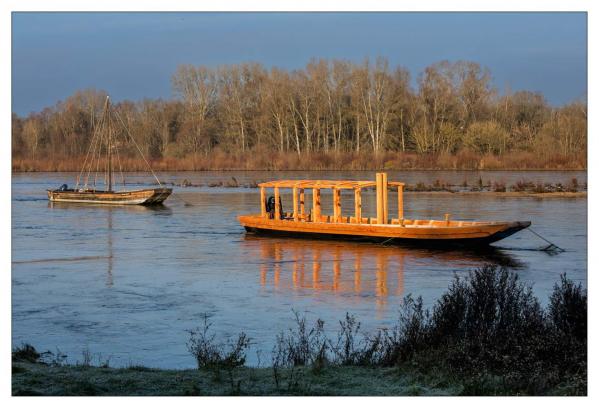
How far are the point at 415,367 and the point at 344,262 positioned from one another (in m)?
11.3

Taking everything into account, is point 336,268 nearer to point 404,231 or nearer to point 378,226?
point 404,231

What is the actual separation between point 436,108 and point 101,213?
124ft

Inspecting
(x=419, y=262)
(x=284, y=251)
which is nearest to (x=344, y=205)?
(x=284, y=251)

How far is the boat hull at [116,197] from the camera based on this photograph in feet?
134

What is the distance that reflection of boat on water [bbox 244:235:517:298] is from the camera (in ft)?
56.3

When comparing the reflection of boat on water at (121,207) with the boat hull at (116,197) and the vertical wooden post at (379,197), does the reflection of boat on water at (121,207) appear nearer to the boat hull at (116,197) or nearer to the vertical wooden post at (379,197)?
the boat hull at (116,197)

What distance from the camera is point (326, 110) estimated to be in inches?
2968

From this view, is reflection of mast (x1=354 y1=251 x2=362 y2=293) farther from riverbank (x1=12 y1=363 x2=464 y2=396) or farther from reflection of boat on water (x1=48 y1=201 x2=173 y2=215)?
reflection of boat on water (x1=48 y1=201 x2=173 y2=215)

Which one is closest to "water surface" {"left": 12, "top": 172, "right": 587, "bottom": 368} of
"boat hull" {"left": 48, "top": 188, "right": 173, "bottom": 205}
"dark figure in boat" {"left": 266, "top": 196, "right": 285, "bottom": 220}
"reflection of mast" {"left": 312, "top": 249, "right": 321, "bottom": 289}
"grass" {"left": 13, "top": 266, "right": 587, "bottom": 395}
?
"reflection of mast" {"left": 312, "top": 249, "right": 321, "bottom": 289}

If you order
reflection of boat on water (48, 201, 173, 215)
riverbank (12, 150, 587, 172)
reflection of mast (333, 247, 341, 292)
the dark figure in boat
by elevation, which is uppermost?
riverbank (12, 150, 587, 172)

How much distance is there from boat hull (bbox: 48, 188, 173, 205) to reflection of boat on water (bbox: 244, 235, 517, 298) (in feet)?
50.7

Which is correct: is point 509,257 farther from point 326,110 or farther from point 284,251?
point 326,110

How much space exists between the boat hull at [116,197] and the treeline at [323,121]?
893 inches

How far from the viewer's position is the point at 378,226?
24.1 meters
